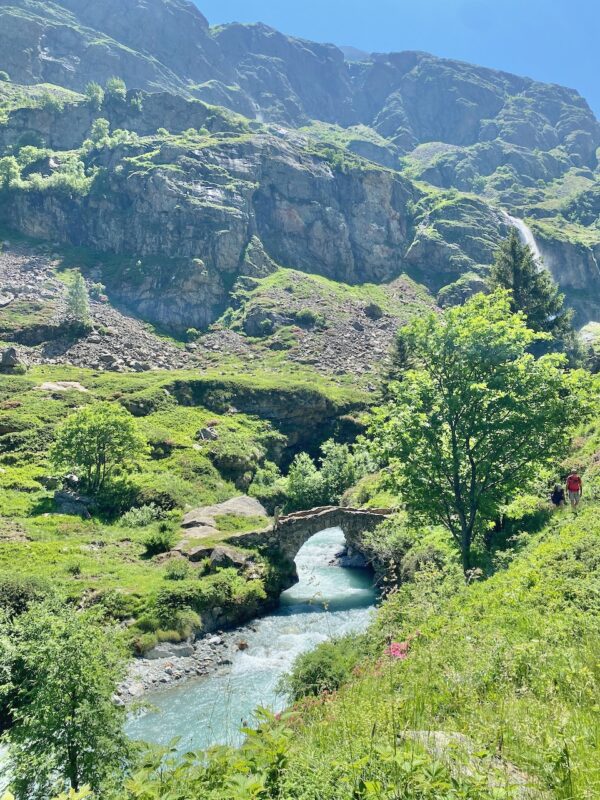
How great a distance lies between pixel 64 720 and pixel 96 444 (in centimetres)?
3696

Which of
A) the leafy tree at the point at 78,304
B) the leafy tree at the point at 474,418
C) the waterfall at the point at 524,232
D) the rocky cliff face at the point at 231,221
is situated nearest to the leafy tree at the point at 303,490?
the leafy tree at the point at 474,418

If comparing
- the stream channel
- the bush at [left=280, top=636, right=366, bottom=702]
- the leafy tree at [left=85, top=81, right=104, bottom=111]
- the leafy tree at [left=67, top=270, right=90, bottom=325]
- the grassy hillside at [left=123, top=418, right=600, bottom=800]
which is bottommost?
the stream channel

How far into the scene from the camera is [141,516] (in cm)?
4159

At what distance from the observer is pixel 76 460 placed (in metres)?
43.6

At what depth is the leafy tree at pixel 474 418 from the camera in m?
19.7

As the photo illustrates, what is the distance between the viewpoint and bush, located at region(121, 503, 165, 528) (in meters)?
→ 40.9

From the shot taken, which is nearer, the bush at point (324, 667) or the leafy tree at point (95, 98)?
the bush at point (324, 667)

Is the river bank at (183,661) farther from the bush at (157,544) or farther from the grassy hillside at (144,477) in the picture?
the bush at (157,544)

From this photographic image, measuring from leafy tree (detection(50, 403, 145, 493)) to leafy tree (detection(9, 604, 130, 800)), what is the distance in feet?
115

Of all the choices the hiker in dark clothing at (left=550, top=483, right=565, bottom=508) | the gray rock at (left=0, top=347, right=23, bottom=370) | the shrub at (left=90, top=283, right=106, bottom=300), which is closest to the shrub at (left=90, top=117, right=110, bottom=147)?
the shrub at (left=90, top=283, right=106, bottom=300)

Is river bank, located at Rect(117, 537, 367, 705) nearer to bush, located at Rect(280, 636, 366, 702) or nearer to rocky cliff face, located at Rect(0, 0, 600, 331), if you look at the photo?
bush, located at Rect(280, 636, 366, 702)

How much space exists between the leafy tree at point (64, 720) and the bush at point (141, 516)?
3167 centimetres

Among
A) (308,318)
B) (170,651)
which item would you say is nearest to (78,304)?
(308,318)

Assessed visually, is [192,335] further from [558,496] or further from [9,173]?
[558,496]
